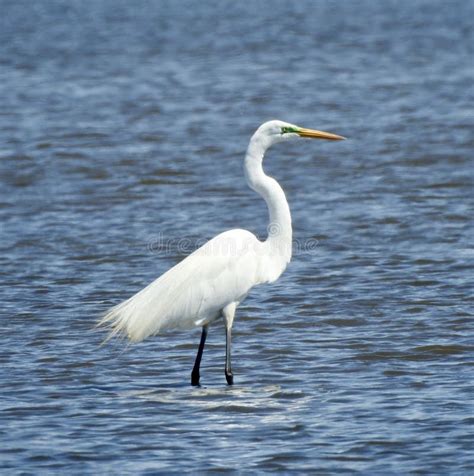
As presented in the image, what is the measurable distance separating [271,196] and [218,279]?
2.04 ft

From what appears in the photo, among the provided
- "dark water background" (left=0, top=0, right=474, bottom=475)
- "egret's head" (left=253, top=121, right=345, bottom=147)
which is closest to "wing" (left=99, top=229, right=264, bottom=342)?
"dark water background" (left=0, top=0, right=474, bottom=475)

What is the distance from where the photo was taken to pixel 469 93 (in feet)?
67.9

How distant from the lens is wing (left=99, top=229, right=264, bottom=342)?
7.66 m

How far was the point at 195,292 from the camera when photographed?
7.68m

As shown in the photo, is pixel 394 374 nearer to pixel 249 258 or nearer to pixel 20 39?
pixel 249 258

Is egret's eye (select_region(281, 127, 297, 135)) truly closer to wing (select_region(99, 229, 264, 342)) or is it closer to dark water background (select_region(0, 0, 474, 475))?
wing (select_region(99, 229, 264, 342))

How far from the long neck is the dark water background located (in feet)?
2.51

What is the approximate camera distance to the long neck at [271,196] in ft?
25.7

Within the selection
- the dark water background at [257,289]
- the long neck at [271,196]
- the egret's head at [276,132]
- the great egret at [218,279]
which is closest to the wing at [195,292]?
the great egret at [218,279]

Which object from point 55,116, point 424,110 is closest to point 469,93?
point 424,110

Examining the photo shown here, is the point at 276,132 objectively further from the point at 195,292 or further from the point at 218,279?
the point at 195,292

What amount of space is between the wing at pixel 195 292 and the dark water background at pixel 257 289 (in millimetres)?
369

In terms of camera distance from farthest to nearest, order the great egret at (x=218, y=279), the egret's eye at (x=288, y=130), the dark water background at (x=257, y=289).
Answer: the egret's eye at (x=288, y=130) → the great egret at (x=218, y=279) → the dark water background at (x=257, y=289)

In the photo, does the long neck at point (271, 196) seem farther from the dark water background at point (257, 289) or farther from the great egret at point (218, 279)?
the dark water background at point (257, 289)
